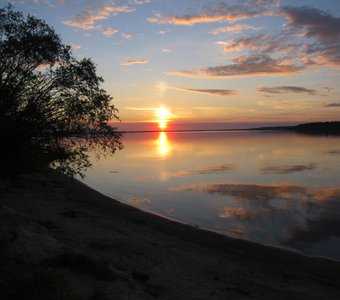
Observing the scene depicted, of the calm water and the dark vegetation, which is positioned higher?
the dark vegetation

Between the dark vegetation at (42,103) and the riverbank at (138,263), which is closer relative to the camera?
the riverbank at (138,263)

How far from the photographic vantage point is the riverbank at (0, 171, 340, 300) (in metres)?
10.8

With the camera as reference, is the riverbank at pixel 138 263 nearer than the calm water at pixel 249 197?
Yes

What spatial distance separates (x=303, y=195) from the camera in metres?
32.5

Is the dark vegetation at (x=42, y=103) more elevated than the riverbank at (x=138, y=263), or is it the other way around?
the dark vegetation at (x=42, y=103)

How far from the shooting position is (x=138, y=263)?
591 inches

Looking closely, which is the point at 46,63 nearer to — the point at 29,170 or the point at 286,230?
the point at 29,170

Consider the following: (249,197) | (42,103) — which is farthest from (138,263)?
(249,197)

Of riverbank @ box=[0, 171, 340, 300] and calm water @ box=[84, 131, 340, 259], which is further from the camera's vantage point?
calm water @ box=[84, 131, 340, 259]

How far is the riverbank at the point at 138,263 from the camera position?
10750mm

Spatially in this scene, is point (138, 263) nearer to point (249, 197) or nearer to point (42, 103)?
point (42, 103)

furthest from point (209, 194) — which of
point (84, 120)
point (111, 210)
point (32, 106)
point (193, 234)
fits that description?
point (32, 106)

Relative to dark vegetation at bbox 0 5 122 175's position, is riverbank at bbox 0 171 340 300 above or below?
below

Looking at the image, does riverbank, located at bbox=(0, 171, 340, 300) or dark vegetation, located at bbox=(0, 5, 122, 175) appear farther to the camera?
dark vegetation, located at bbox=(0, 5, 122, 175)
